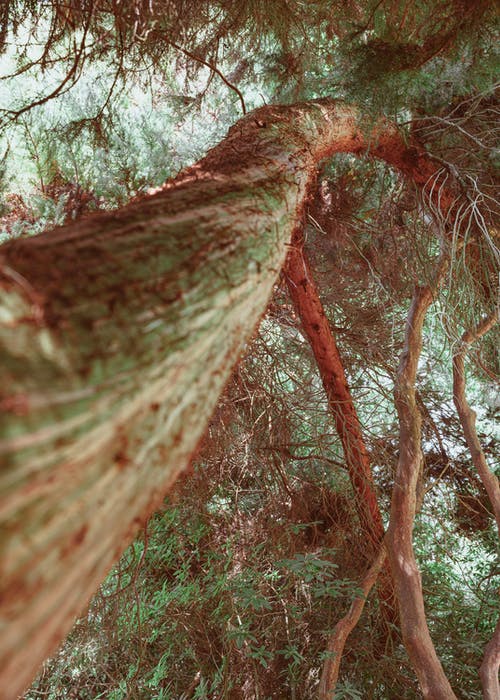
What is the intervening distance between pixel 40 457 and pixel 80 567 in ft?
0.53

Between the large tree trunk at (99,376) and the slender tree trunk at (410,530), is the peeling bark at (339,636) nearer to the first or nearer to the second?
the slender tree trunk at (410,530)

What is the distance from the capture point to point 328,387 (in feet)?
12.6

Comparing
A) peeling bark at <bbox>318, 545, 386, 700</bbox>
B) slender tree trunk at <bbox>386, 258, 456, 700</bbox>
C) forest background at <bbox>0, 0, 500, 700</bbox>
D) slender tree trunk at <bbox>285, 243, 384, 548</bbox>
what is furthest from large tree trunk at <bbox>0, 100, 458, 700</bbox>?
peeling bark at <bbox>318, 545, 386, 700</bbox>

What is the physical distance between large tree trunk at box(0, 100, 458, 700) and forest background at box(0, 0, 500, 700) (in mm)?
1544

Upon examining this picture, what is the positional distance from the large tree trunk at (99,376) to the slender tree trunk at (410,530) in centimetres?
242

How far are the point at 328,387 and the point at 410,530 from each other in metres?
1.11

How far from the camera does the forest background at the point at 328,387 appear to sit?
3.26 m

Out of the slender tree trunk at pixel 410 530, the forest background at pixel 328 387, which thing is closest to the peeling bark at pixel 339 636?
the forest background at pixel 328 387

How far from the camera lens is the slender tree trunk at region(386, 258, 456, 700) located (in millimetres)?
3191

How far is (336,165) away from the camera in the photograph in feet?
14.6

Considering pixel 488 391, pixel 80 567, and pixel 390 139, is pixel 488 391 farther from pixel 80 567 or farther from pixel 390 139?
pixel 80 567

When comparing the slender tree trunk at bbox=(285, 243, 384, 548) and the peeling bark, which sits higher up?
the slender tree trunk at bbox=(285, 243, 384, 548)

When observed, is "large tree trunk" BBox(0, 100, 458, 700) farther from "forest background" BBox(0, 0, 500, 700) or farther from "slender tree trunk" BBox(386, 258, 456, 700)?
"slender tree trunk" BBox(386, 258, 456, 700)

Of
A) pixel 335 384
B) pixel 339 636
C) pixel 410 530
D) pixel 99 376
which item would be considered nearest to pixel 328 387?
pixel 335 384
